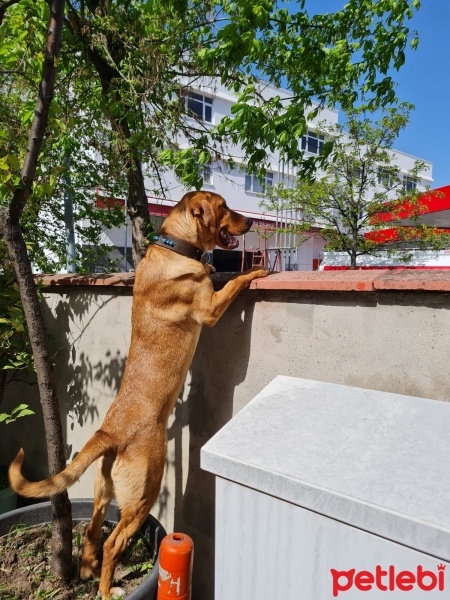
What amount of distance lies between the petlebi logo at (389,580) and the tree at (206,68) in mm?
3067

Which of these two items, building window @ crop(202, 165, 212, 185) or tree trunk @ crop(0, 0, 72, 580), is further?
building window @ crop(202, 165, 212, 185)

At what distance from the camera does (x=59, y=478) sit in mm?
2281

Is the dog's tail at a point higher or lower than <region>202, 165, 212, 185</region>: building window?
lower

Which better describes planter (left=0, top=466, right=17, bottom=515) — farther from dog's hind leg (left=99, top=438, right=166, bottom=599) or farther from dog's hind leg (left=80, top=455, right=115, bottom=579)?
dog's hind leg (left=99, top=438, right=166, bottom=599)

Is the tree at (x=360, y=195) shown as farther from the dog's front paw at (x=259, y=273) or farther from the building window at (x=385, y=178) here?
the dog's front paw at (x=259, y=273)

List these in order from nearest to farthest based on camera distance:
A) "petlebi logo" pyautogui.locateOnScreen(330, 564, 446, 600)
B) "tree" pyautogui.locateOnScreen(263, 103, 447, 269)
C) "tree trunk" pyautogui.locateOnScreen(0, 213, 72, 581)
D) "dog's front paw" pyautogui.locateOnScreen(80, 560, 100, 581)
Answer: "petlebi logo" pyautogui.locateOnScreen(330, 564, 446, 600) → "tree trunk" pyautogui.locateOnScreen(0, 213, 72, 581) → "dog's front paw" pyautogui.locateOnScreen(80, 560, 100, 581) → "tree" pyautogui.locateOnScreen(263, 103, 447, 269)

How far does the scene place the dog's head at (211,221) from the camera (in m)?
2.85

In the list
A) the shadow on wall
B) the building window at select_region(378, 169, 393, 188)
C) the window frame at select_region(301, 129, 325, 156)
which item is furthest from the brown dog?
the building window at select_region(378, 169, 393, 188)

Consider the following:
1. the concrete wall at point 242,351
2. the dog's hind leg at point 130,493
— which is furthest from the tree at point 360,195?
the dog's hind leg at point 130,493

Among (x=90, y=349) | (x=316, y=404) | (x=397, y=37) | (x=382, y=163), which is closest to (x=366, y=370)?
(x=316, y=404)

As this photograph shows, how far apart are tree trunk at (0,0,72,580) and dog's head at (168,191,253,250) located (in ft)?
3.37

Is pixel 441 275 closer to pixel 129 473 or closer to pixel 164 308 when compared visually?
pixel 164 308

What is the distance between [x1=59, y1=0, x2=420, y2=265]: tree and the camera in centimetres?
351

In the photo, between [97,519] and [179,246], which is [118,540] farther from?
[179,246]
